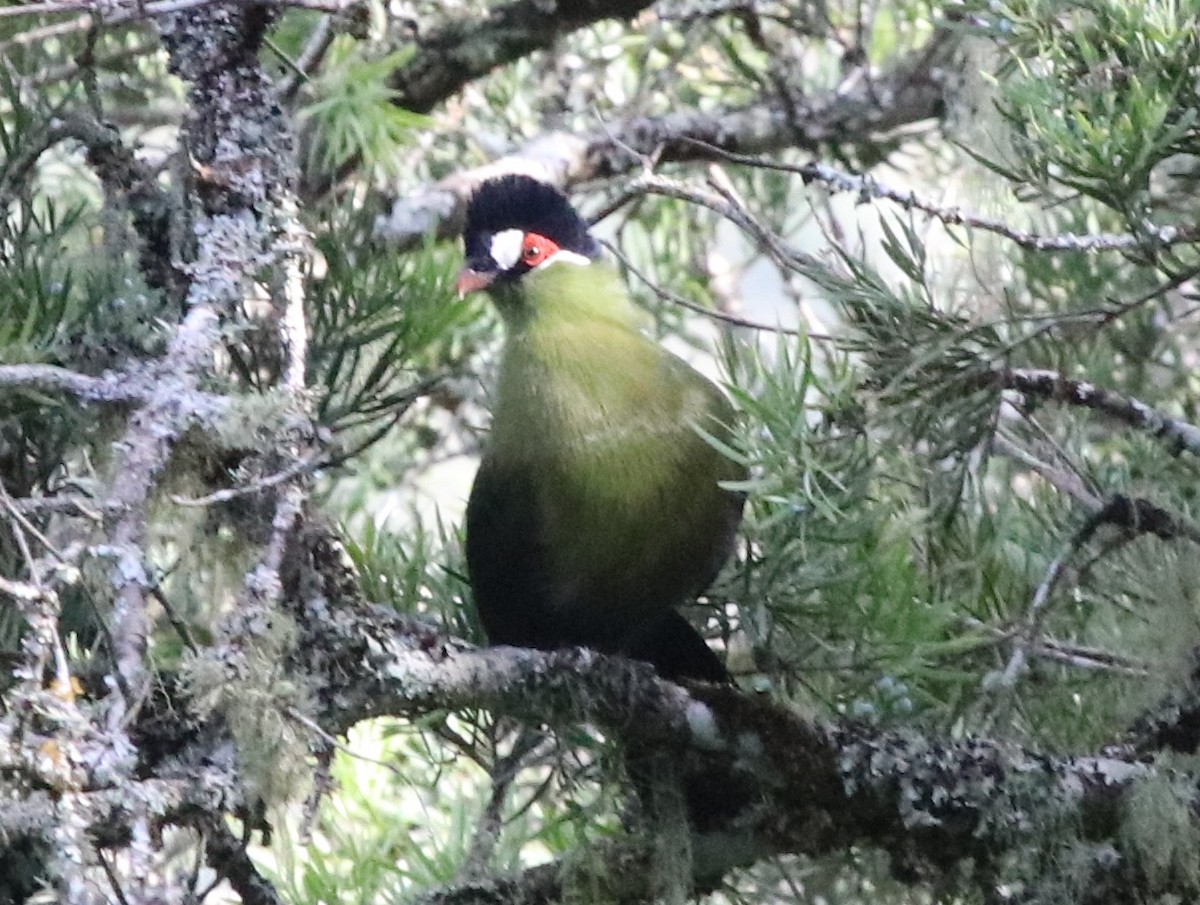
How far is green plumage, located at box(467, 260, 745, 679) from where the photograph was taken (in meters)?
1.66

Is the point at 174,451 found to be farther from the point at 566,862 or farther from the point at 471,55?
the point at 471,55

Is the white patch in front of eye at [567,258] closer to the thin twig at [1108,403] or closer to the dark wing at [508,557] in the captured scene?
the dark wing at [508,557]

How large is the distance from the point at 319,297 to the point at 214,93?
175mm

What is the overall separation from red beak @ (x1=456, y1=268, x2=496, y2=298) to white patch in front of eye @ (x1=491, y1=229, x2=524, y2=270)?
0.9 inches

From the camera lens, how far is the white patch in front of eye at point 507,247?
5.74ft

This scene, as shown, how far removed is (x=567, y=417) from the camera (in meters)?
1.72

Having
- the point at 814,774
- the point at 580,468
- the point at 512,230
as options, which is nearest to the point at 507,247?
the point at 512,230

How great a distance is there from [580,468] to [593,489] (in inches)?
1.0

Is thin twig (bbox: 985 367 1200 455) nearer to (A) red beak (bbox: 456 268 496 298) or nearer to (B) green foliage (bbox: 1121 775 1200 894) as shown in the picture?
(B) green foliage (bbox: 1121 775 1200 894)

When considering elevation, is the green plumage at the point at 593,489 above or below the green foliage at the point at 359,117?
below

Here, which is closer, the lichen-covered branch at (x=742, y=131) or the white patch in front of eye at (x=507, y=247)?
the white patch in front of eye at (x=507, y=247)

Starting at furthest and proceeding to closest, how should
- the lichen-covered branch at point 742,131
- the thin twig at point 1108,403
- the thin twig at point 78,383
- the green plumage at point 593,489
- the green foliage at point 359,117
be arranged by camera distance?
the lichen-covered branch at point 742,131 → the green plumage at point 593,489 → the green foliage at point 359,117 → the thin twig at point 1108,403 → the thin twig at point 78,383

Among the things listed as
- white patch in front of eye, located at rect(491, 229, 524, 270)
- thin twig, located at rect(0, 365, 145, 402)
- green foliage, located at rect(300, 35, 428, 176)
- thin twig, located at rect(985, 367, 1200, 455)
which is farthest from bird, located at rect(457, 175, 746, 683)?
thin twig, located at rect(0, 365, 145, 402)

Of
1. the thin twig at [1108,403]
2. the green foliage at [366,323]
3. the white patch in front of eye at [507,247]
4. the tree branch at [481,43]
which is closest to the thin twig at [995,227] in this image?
the thin twig at [1108,403]
